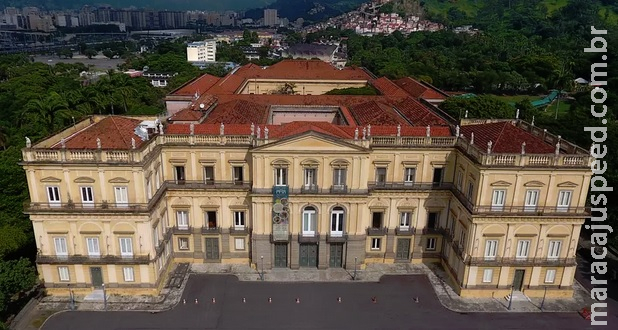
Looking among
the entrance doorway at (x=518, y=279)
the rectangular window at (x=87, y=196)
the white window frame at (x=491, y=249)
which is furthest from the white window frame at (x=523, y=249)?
the rectangular window at (x=87, y=196)

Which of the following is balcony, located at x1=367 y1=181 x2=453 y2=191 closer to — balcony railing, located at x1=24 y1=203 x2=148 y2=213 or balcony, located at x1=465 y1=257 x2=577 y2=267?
balcony, located at x1=465 y1=257 x2=577 y2=267

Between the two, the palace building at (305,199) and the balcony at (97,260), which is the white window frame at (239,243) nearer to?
the palace building at (305,199)

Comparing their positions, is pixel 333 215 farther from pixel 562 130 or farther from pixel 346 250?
pixel 562 130

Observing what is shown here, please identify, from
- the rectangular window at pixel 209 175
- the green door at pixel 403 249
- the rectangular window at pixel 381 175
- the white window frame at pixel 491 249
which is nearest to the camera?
the white window frame at pixel 491 249

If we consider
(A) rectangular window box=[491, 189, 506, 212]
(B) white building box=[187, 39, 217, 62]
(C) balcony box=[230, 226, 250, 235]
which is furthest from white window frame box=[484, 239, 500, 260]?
(B) white building box=[187, 39, 217, 62]

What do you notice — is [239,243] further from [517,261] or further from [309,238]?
[517,261]
